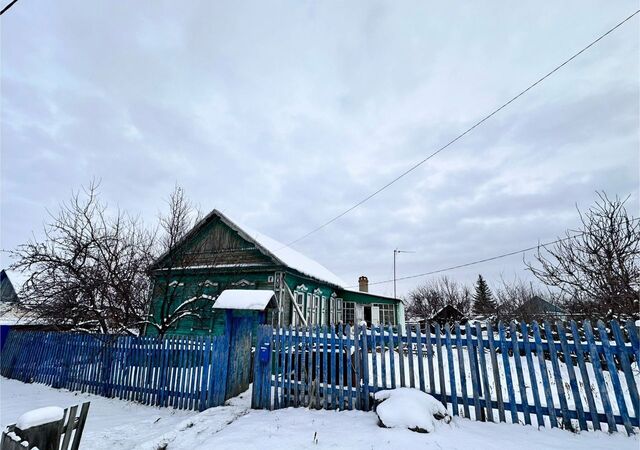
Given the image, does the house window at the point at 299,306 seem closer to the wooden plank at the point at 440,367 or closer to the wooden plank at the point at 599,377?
the wooden plank at the point at 440,367

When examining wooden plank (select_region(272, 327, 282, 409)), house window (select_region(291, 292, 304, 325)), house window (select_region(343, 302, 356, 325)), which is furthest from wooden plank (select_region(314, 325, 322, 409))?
house window (select_region(343, 302, 356, 325))

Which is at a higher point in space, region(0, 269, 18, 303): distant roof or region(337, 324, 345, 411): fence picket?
region(0, 269, 18, 303): distant roof

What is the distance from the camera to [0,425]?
19.6ft

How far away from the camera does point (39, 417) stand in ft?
8.80

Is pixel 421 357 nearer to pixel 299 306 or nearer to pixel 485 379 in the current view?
pixel 485 379

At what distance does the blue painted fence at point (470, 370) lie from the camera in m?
4.46

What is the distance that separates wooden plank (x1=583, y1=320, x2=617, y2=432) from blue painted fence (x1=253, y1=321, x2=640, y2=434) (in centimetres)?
1

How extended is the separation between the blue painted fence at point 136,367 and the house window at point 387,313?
20190mm

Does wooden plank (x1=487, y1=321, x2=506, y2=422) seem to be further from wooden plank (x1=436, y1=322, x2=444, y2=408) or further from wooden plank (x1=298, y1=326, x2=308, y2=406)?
wooden plank (x1=298, y1=326, x2=308, y2=406)

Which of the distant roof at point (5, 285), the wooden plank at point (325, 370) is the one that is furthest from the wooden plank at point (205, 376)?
the distant roof at point (5, 285)

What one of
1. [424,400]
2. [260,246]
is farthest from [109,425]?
[260,246]

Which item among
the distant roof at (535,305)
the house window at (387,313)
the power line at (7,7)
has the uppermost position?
the power line at (7,7)

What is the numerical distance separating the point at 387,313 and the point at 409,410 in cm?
2301

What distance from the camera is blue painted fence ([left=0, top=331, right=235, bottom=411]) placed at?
686cm
